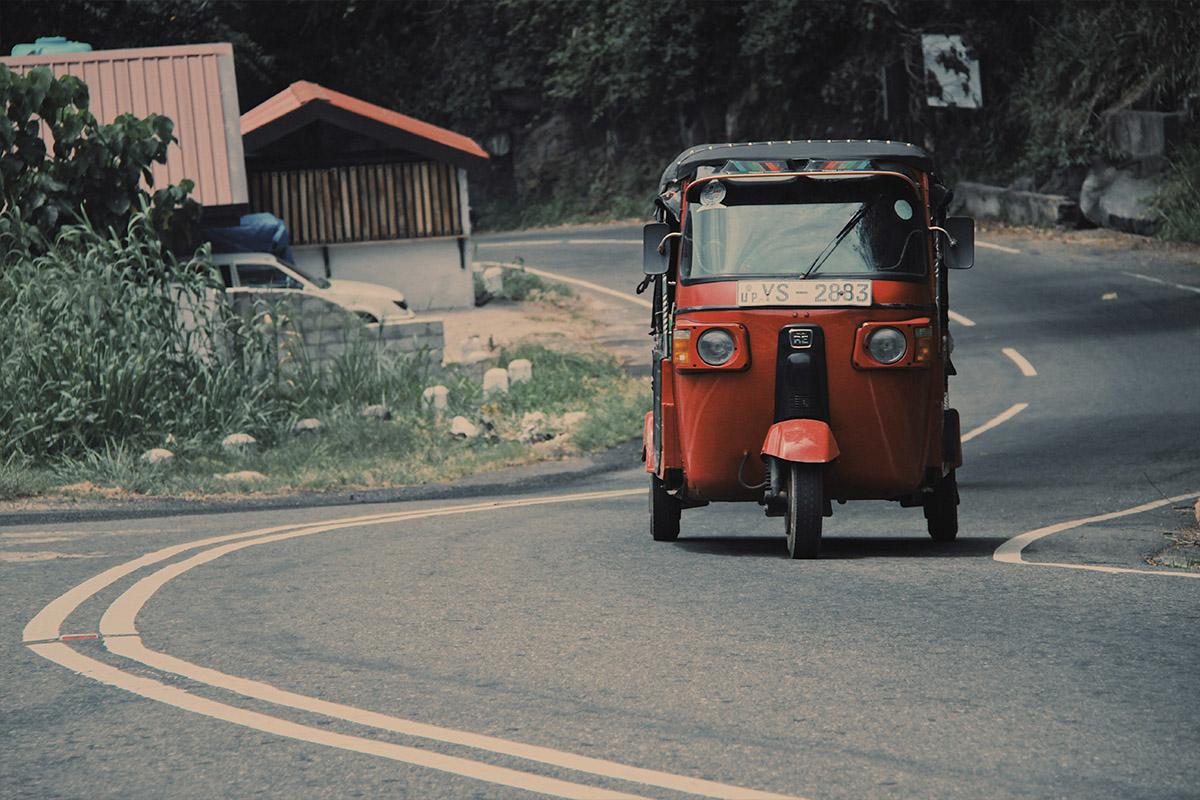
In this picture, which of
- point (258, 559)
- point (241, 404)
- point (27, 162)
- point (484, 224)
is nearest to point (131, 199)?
point (27, 162)

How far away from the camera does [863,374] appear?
848cm

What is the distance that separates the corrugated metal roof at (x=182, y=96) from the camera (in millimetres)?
23438

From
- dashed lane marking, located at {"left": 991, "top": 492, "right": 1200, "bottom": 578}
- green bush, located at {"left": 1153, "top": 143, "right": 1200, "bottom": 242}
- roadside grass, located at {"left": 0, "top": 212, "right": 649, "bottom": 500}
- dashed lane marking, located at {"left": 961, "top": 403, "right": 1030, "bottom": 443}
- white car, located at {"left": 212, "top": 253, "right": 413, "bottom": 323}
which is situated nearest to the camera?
dashed lane marking, located at {"left": 991, "top": 492, "right": 1200, "bottom": 578}

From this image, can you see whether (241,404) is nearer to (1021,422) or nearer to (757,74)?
(1021,422)

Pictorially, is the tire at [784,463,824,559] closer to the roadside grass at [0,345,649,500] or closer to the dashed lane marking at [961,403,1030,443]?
the roadside grass at [0,345,649,500]

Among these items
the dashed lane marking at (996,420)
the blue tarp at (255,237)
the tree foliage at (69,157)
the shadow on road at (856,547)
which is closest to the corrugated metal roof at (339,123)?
the blue tarp at (255,237)

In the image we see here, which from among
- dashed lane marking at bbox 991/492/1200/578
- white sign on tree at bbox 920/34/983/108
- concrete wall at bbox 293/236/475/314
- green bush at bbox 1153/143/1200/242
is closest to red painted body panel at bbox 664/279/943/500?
dashed lane marking at bbox 991/492/1200/578

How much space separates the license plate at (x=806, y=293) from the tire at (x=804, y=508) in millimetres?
975

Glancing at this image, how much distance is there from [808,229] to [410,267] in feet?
68.4

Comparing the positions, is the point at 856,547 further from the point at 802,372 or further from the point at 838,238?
the point at 838,238

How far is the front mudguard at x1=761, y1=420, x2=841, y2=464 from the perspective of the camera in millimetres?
8336

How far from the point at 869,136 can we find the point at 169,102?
72.7ft

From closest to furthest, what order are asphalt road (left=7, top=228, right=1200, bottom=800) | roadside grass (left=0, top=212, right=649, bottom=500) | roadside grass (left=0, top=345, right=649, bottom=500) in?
1. asphalt road (left=7, top=228, right=1200, bottom=800)
2. roadside grass (left=0, top=345, right=649, bottom=500)
3. roadside grass (left=0, top=212, right=649, bottom=500)

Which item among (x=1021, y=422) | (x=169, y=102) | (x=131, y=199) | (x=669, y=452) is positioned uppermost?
(x=169, y=102)
